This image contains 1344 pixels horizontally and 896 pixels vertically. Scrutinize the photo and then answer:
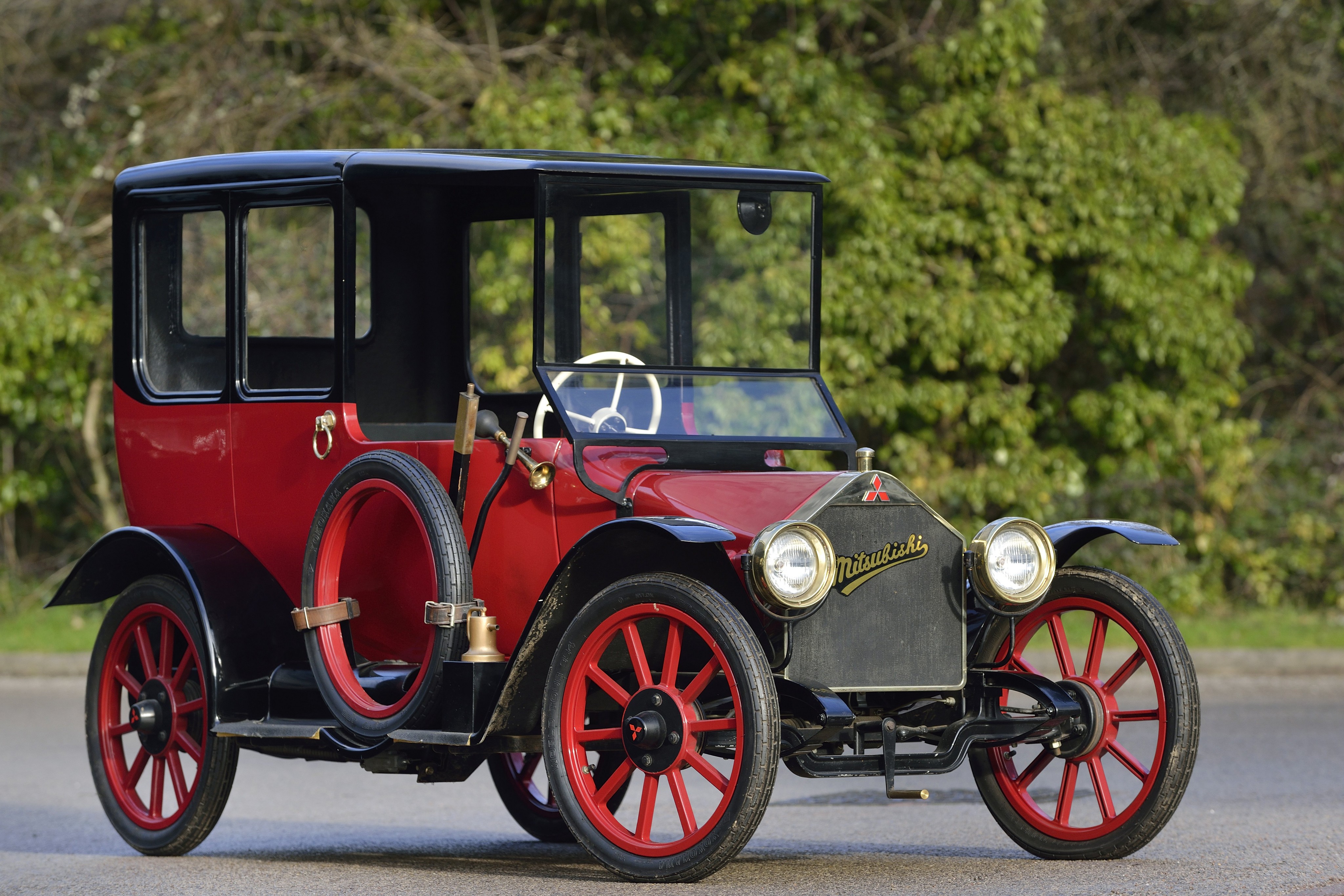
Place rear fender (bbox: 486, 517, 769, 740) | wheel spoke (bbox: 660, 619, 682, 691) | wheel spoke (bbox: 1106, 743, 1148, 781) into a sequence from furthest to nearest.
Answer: wheel spoke (bbox: 1106, 743, 1148, 781)
rear fender (bbox: 486, 517, 769, 740)
wheel spoke (bbox: 660, 619, 682, 691)

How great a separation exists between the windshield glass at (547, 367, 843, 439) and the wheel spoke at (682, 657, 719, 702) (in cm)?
112

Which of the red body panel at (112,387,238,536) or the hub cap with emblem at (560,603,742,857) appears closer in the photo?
the hub cap with emblem at (560,603,742,857)

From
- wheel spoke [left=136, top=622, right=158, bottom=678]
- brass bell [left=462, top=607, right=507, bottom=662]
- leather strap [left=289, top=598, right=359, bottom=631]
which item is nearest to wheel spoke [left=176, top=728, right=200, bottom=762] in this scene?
wheel spoke [left=136, top=622, right=158, bottom=678]

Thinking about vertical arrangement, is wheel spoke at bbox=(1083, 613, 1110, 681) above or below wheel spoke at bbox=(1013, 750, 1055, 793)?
above

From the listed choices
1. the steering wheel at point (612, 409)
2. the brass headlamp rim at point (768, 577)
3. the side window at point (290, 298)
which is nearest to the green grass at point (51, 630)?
the side window at point (290, 298)

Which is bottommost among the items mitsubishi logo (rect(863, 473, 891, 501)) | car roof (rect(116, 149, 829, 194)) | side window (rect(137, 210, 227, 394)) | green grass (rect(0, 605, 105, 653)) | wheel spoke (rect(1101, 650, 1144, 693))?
green grass (rect(0, 605, 105, 653))

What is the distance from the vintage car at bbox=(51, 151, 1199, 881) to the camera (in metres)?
5.14

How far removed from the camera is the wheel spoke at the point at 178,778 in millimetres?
6445

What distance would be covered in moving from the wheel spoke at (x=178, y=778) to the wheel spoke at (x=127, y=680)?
1.08 ft

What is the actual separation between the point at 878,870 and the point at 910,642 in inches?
32.7

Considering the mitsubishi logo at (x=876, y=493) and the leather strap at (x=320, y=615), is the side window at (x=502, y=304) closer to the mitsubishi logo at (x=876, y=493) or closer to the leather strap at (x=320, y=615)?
the leather strap at (x=320, y=615)

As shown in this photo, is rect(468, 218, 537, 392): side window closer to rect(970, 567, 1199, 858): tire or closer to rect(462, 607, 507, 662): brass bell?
rect(462, 607, 507, 662): brass bell

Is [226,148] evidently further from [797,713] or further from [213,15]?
[797,713]

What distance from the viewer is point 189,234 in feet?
23.7
